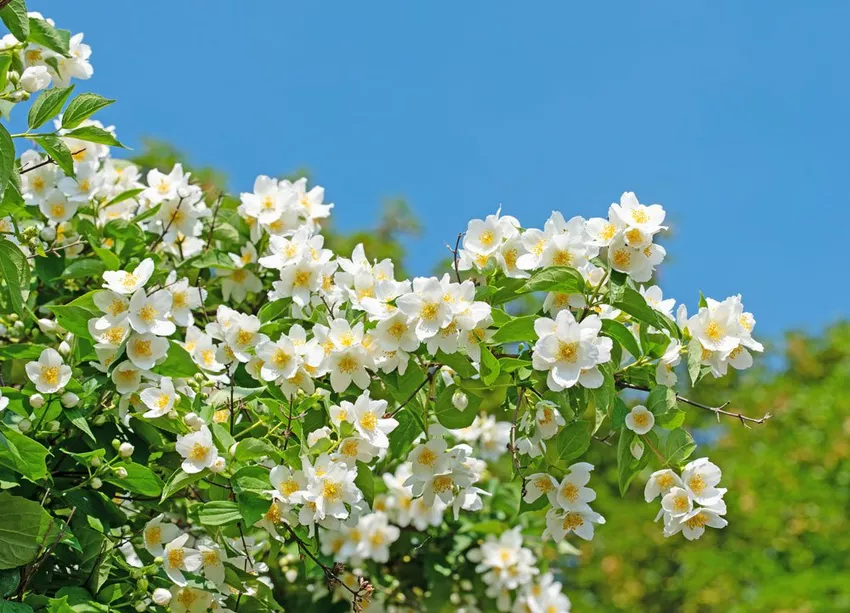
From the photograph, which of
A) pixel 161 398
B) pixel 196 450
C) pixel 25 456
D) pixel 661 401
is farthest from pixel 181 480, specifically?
pixel 661 401

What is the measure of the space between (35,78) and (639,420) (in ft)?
4.80

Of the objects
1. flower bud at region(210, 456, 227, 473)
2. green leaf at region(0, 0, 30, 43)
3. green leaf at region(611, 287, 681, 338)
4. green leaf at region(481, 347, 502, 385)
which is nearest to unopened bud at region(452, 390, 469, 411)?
green leaf at region(481, 347, 502, 385)

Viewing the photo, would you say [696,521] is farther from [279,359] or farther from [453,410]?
[279,359]

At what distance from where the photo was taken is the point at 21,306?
1.76 metres

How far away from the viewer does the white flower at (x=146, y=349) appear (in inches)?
71.2

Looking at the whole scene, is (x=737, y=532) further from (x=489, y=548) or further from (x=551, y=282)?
(x=551, y=282)

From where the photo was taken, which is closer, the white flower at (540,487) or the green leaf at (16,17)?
the green leaf at (16,17)

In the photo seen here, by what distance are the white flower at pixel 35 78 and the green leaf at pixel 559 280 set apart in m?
1.16

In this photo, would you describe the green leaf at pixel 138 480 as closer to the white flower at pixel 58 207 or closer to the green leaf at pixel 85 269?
the green leaf at pixel 85 269

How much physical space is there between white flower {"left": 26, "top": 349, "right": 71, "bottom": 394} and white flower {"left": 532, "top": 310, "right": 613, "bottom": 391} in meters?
0.91

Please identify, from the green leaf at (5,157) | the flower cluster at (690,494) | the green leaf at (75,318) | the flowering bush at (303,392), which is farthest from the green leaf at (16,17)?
the flower cluster at (690,494)

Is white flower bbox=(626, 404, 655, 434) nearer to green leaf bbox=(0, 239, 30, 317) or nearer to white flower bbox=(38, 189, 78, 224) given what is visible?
green leaf bbox=(0, 239, 30, 317)

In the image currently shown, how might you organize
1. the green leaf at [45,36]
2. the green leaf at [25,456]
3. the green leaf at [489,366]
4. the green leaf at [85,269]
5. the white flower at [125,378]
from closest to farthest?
the green leaf at [25,456], the green leaf at [489,366], the white flower at [125,378], the green leaf at [45,36], the green leaf at [85,269]

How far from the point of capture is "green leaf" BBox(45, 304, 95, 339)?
1.85 metres
